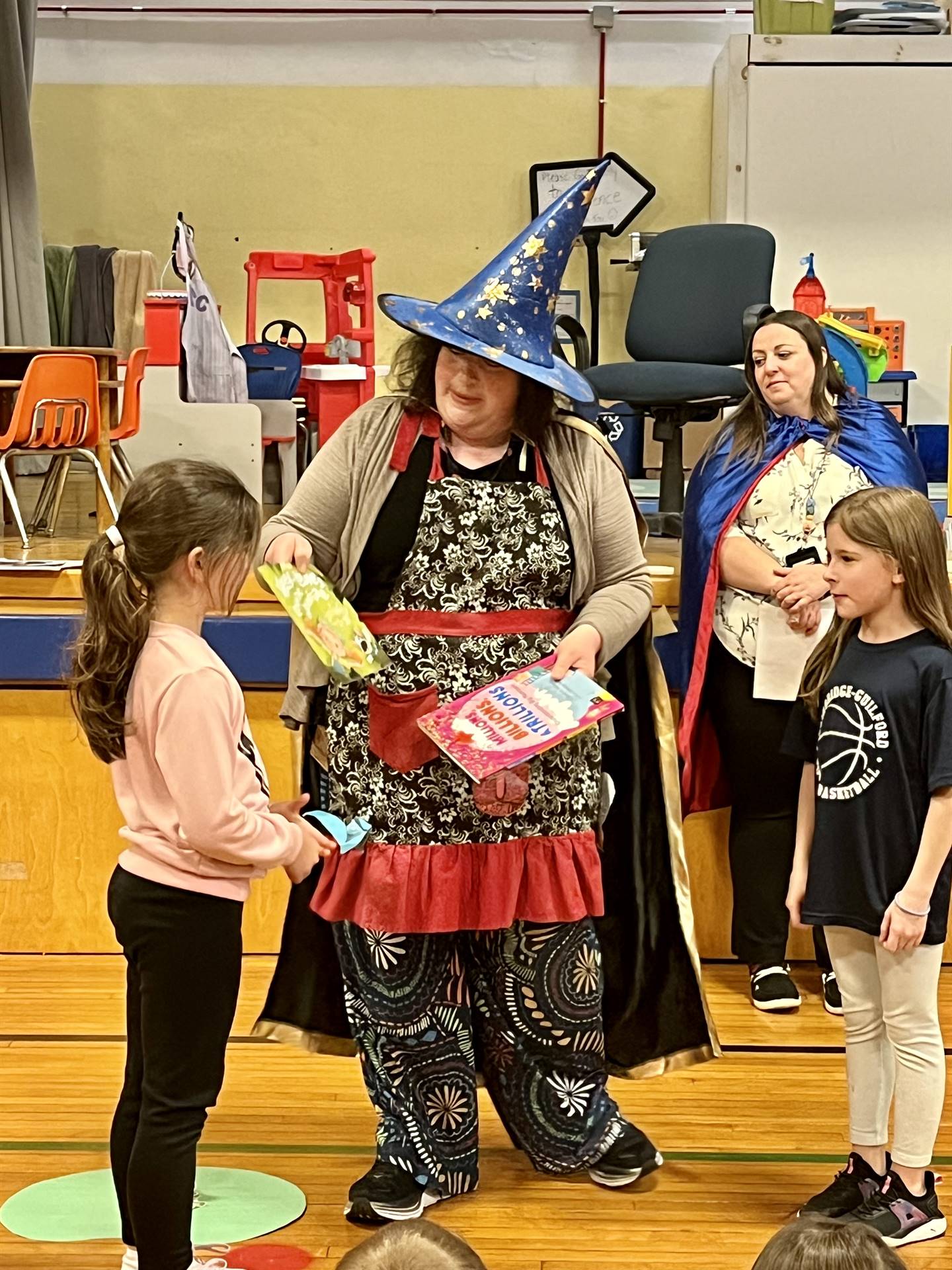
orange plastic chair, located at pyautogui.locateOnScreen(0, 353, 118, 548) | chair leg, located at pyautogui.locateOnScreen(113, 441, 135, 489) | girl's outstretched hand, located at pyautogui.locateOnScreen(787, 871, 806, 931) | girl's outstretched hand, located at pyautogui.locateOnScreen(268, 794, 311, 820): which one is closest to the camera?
girl's outstretched hand, located at pyautogui.locateOnScreen(268, 794, 311, 820)

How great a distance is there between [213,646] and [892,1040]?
1.85m

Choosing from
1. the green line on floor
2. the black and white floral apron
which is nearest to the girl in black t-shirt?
the green line on floor

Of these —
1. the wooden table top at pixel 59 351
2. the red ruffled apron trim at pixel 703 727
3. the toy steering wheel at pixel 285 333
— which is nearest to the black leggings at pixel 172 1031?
the red ruffled apron trim at pixel 703 727

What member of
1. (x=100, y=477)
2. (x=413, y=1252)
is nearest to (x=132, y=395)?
(x=100, y=477)

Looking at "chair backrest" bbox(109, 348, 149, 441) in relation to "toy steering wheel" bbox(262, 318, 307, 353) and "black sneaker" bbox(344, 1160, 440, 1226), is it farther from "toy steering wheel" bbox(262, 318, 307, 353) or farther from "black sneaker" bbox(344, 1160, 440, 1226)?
"black sneaker" bbox(344, 1160, 440, 1226)

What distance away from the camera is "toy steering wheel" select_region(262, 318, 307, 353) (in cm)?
661

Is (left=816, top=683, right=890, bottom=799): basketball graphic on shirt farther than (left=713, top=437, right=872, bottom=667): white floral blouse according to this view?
No

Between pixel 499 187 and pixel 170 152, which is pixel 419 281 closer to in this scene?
pixel 499 187

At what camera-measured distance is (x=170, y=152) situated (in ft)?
26.2

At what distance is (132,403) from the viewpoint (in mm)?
5430

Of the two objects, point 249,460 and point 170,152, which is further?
point 170,152

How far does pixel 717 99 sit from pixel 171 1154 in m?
6.87

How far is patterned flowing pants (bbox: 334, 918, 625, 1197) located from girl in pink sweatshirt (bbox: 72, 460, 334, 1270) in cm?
50

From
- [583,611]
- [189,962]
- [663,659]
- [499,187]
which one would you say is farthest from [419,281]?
[189,962]
